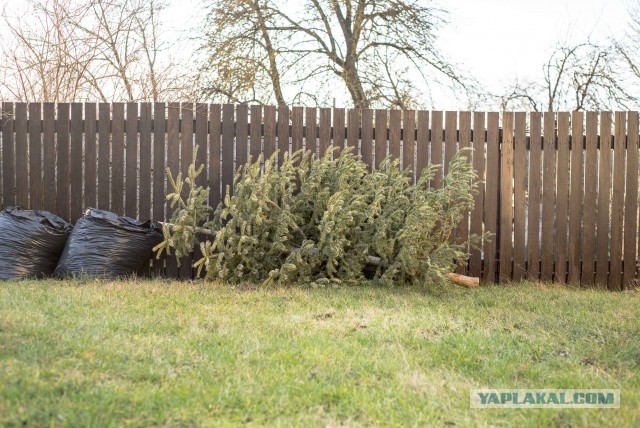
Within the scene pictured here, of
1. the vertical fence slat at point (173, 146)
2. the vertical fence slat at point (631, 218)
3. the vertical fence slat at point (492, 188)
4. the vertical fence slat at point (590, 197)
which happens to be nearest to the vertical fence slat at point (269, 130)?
the vertical fence slat at point (173, 146)

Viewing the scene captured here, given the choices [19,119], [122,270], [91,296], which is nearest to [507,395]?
[91,296]

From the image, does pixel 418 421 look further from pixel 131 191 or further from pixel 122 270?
pixel 131 191

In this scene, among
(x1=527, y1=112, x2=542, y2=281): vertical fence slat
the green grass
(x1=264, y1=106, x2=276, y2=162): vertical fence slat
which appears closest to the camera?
the green grass

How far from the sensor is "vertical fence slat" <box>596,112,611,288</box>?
338 inches

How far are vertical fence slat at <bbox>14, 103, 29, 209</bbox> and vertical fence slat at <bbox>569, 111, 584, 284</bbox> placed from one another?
7.40m

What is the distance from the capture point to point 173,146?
8.24 m

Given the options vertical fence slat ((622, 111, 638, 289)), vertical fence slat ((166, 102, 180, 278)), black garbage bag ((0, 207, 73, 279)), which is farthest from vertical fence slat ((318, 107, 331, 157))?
vertical fence slat ((622, 111, 638, 289))

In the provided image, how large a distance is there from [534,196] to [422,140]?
5.69ft

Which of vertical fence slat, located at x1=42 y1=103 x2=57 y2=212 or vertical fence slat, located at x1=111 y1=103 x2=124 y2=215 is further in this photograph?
vertical fence slat, located at x1=42 y1=103 x2=57 y2=212

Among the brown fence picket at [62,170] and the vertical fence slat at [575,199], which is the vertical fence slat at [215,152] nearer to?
the brown fence picket at [62,170]

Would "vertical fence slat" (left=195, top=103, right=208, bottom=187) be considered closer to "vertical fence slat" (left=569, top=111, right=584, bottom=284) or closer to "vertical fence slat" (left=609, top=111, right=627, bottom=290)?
"vertical fence slat" (left=569, top=111, right=584, bottom=284)

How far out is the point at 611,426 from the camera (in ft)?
10.1

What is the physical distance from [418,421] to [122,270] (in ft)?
17.2

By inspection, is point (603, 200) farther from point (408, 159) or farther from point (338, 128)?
point (338, 128)
